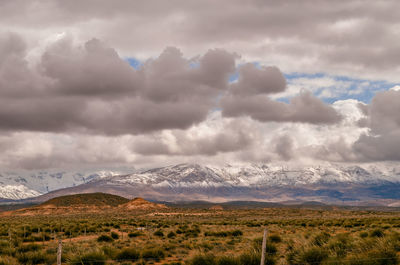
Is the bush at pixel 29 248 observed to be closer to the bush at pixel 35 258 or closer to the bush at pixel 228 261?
the bush at pixel 35 258

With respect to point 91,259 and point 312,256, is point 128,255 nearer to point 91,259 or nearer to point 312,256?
point 91,259

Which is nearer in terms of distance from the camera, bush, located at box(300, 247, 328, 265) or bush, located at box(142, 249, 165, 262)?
bush, located at box(300, 247, 328, 265)

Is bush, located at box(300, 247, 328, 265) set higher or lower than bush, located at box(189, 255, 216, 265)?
higher

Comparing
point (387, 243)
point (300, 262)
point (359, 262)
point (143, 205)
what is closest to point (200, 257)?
point (300, 262)

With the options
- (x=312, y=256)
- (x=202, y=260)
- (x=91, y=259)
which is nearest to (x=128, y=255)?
(x=91, y=259)

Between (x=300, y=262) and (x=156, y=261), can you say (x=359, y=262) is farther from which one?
(x=156, y=261)

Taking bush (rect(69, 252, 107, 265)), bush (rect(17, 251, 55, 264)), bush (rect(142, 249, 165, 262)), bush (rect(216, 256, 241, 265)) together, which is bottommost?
bush (rect(142, 249, 165, 262))

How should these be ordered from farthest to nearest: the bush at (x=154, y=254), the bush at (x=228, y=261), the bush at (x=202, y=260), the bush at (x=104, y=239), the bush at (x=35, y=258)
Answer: the bush at (x=104, y=239) < the bush at (x=154, y=254) < the bush at (x=35, y=258) < the bush at (x=202, y=260) < the bush at (x=228, y=261)

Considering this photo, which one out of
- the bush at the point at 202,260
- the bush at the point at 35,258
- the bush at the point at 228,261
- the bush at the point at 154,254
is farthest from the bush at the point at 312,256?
the bush at the point at 35,258

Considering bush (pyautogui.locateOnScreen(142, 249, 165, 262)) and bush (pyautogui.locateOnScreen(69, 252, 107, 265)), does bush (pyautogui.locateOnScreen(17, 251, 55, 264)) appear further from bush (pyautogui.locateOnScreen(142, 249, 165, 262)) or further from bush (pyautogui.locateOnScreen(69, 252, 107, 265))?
bush (pyautogui.locateOnScreen(142, 249, 165, 262))

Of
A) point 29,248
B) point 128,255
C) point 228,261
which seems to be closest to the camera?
point 228,261

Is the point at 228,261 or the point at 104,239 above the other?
the point at 228,261

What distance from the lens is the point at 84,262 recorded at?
1812 centimetres

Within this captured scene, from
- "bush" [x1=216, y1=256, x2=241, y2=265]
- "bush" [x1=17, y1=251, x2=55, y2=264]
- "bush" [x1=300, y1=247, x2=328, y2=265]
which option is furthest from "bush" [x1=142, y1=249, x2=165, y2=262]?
"bush" [x1=300, y1=247, x2=328, y2=265]
